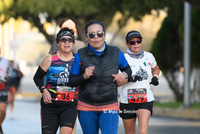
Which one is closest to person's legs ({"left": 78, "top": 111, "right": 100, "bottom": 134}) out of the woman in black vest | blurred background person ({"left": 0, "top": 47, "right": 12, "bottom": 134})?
the woman in black vest

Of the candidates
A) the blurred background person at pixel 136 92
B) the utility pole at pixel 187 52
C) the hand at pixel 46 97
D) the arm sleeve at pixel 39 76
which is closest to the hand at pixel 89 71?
the hand at pixel 46 97

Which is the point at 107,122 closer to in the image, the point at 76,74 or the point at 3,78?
the point at 76,74

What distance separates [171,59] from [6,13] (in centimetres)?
1164

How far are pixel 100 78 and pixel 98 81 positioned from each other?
40 millimetres

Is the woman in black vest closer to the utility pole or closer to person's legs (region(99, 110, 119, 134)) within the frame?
person's legs (region(99, 110, 119, 134))

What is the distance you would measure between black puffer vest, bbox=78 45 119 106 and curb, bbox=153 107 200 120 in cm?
1007

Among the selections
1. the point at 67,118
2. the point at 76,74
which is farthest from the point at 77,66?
the point at 67,118

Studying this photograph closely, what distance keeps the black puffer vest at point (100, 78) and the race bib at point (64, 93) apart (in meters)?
0.89

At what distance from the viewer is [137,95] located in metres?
6.95

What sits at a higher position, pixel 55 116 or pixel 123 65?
pixel 123 65

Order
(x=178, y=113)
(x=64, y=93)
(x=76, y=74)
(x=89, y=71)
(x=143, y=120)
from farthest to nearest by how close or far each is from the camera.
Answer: (x=178, y=113)
(x=143, y=120)
(x=64, y=93)
(x=76, y=74)
(x=89, y=71)

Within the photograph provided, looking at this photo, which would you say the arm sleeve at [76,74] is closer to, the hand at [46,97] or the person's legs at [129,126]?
the hand at [46,97]

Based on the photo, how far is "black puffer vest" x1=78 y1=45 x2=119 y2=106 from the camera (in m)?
5.35

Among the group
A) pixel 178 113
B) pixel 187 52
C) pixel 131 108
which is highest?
pixel 187 52
